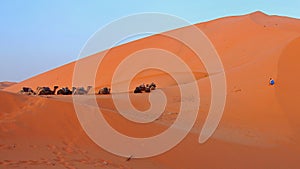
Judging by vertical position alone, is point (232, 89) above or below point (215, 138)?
above

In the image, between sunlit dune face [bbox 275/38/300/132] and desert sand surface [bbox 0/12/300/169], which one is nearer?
desert sand surface [bbox 0/12/300/169]

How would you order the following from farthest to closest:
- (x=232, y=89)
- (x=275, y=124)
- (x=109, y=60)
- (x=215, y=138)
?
(x=109, y=60), (x=232, y=89), (x=275, y=124), (x=215, y=138)

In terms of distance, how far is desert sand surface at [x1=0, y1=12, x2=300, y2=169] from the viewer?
6.26m

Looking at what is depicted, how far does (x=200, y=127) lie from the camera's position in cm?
1028

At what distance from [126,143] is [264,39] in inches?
727

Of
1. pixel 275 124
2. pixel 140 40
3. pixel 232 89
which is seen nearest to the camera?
pixel 275 124

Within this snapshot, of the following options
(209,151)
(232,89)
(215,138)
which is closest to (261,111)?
(232,89)

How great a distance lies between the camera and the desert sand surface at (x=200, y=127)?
626 centimetres

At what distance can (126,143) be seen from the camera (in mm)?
7230

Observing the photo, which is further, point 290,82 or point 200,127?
point 290,82

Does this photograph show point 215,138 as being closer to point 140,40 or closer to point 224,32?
point 224,32

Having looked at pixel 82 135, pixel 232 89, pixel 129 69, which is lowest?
pixel 82 135

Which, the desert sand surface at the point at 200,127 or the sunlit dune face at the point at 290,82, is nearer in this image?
the desert sand surface at the point at 200,127

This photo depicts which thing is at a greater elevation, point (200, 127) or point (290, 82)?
point (290, 82)
